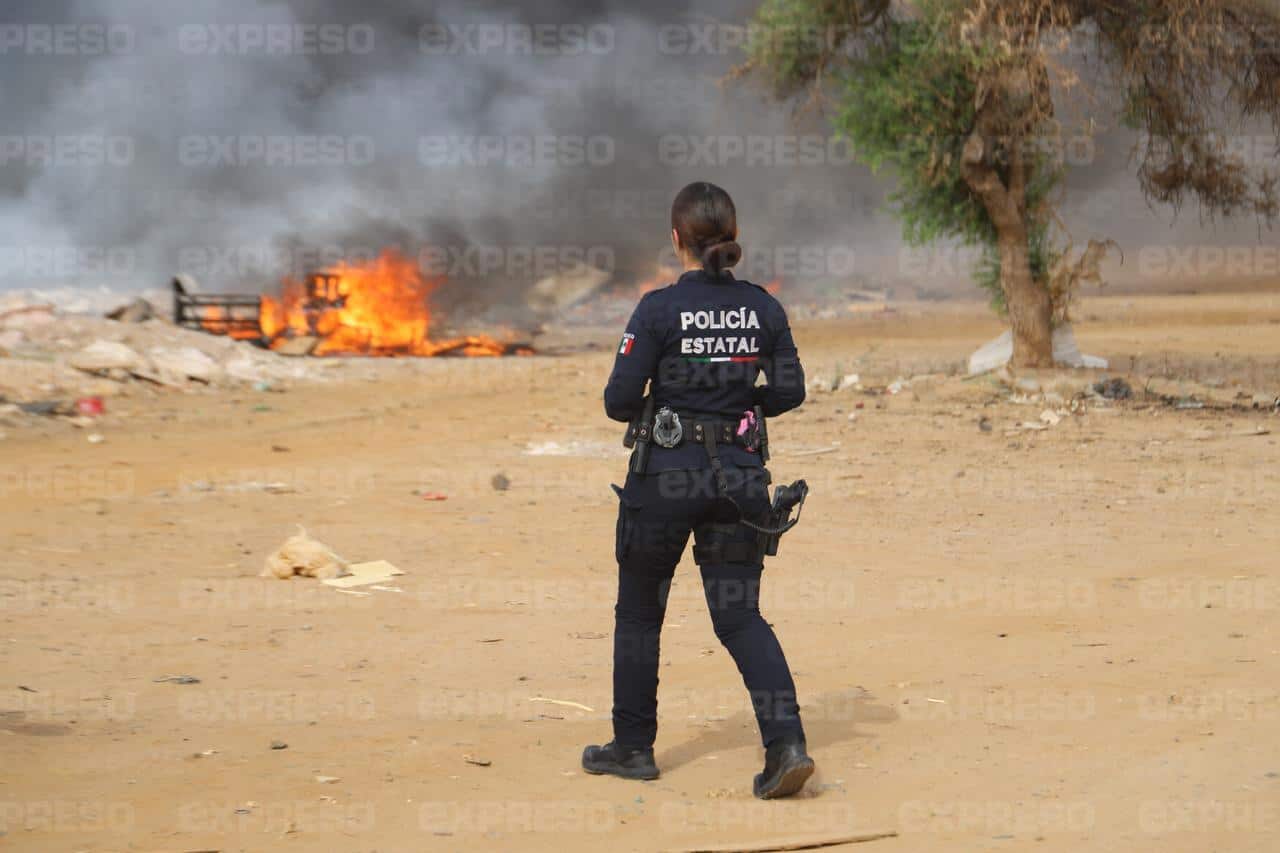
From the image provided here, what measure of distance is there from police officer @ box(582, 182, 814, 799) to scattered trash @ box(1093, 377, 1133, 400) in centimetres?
1235

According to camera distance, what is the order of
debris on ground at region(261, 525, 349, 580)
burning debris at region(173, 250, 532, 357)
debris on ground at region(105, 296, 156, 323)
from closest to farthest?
debris on ground at region(261, 525, 349, 580), debris on ground at region(105, 296, 156, 323), burning debris at region(173, 250, 532, 357)

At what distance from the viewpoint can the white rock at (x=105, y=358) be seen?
18688mm

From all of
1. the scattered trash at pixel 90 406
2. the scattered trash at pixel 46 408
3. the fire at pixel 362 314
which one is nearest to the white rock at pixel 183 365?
the scattered trash at pixel 90 406

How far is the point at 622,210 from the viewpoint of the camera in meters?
36.2

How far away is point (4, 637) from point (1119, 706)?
4910 mm

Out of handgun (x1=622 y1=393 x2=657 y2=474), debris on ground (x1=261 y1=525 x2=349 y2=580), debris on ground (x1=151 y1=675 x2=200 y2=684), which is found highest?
handgun (x1=622 y1=393 x2=657 y2=474)

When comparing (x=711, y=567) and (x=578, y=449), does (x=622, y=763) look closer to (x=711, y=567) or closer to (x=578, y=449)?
(x=711, y=567)

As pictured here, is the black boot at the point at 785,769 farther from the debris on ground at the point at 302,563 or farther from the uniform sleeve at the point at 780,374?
the debris on ground at the point at 302,563

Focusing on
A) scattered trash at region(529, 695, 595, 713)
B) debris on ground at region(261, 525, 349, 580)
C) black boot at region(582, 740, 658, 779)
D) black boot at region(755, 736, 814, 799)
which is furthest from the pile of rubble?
black boot at region(755, 736, 814, 799)

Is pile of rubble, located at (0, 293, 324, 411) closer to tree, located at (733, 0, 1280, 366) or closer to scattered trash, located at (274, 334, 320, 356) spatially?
scattered trash, located at (274, 334, 320, 356)

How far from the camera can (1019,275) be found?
1795cm

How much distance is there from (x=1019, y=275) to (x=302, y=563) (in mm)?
12554

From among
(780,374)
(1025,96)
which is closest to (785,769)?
(780,374)

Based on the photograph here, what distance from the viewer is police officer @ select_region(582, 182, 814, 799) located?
168 inches
